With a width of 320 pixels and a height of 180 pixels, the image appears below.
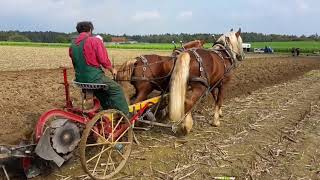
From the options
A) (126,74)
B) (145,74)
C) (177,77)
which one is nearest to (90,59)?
(126,74)

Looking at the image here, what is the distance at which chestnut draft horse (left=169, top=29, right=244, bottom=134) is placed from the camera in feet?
25.2

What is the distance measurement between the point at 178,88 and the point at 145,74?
69 centimetres

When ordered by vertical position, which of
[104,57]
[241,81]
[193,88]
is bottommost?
[241,81]

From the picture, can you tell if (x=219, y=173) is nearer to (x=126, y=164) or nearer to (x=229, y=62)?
(x=126, y=164)

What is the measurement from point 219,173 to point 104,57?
7.65 ft

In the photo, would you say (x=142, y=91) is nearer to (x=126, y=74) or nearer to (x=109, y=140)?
(x=126, y=74)

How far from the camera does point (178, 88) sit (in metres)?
7.68

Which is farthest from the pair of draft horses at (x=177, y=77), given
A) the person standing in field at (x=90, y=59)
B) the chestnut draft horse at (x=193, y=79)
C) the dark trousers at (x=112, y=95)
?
the person standing in field at (x=90, y=59)

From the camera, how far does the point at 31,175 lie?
5.88 metres

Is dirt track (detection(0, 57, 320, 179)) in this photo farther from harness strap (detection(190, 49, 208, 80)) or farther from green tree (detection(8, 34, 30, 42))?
green tree (detection(8, 34, 30, 42))

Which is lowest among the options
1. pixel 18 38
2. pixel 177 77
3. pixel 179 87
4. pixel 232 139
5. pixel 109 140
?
pixel 18 38

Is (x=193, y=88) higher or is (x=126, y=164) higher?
(x=193, y=88)

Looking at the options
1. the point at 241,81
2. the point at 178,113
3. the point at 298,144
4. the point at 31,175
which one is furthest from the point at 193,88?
the point at 241,81

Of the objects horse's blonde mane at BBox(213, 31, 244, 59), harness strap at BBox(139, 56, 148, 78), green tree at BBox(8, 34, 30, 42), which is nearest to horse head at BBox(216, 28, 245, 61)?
horse's blonde mane at BBox(213, 31, 244, 59)
